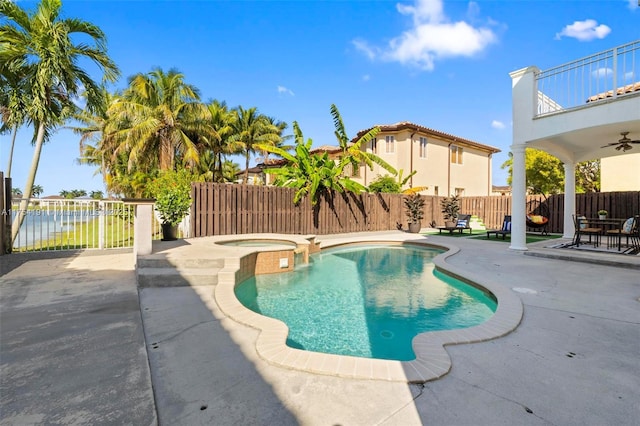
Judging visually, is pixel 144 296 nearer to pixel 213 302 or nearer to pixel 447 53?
pixel 213 302

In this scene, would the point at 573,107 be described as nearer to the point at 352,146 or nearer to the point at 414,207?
the point at 352,146

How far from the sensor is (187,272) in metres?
5.64

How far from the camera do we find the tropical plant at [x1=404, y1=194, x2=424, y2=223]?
17.4m

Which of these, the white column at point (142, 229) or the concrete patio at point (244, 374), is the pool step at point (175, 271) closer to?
the white column at point (142, 229)

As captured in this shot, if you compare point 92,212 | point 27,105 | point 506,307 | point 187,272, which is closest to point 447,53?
point 506,307

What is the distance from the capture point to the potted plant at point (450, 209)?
19750 millimetres

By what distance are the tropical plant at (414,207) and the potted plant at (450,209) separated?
8.83 feet

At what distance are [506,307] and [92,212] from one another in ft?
34.3

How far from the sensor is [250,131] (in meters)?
26.6

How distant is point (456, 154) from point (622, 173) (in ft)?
36.0

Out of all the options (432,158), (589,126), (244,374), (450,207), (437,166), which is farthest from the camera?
(437,166)

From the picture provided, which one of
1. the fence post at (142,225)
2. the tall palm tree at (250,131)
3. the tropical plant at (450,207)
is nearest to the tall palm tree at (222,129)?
the tall palm tree at (250,131)

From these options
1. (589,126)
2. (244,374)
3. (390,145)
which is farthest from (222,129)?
(244,374)

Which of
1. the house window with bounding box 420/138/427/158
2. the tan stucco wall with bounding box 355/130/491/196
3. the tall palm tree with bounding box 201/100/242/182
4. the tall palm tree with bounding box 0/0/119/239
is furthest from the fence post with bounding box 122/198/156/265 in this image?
the house window with bounding box 420/138/427/158
